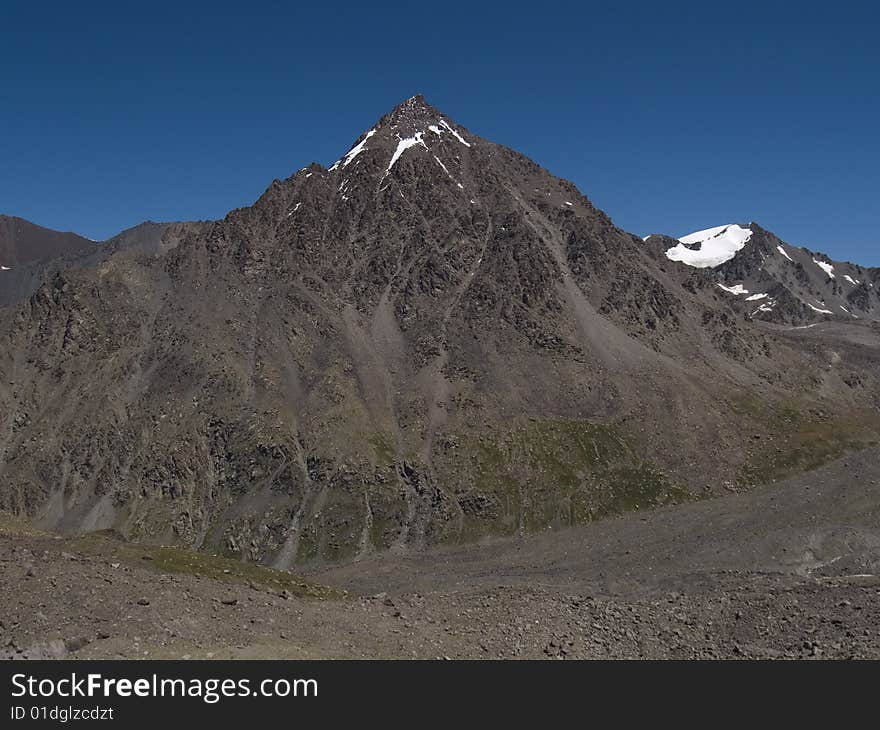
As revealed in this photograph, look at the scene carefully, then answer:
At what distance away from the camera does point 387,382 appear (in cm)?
14575

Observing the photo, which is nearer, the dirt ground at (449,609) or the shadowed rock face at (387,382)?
the dirt ground at (449,609)

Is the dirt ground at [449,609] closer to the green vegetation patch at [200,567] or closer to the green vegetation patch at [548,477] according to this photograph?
the green vegetation patch at [200,567]

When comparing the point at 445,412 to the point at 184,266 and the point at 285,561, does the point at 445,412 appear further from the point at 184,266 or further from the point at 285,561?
the point at 184,266

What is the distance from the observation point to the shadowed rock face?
11975 centimetres

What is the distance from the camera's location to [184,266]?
17250 cm

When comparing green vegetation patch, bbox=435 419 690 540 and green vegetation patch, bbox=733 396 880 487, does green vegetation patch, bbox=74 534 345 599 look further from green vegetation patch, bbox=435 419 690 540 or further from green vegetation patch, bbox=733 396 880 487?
green vegetation patch, bbox=733 396 880 487

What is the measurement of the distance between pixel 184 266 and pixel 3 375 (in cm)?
4859

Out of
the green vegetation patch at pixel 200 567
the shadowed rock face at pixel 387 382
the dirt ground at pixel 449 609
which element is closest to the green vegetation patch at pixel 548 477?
the shadowed rock face at pixel 387 382

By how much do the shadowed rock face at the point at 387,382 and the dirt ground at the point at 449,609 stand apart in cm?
3121

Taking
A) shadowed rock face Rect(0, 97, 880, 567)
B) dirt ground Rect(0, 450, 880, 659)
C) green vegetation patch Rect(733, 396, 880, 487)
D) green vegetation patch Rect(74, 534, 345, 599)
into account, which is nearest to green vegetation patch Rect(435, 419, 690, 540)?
shadowed rock face Rect(0, 97, 880, 567)

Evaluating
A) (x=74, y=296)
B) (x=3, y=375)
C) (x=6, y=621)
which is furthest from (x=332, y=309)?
(x=6, y=621)

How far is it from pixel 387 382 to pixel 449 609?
95.6m

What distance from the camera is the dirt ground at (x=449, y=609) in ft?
123

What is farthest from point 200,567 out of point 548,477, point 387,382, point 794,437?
point 794,437
